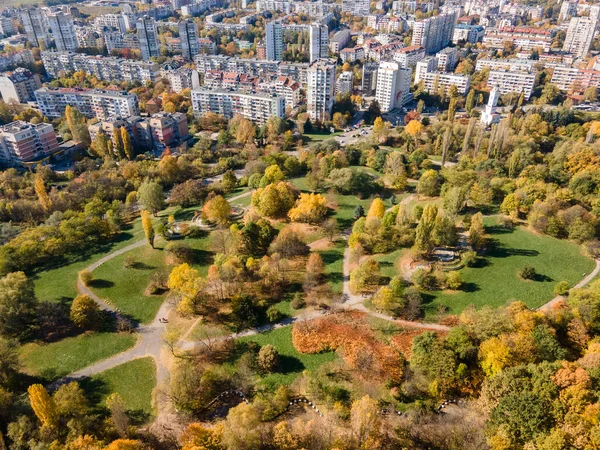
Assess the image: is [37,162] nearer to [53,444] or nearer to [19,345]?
[19,345]

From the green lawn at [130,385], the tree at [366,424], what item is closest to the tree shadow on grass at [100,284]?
the green lawn at [130,385]

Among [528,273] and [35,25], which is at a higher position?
[35,25]

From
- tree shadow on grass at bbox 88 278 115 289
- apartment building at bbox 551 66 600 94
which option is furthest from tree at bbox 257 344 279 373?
apartment building at bbox 551 66 600 94

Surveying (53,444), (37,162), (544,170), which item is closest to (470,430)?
(53,444)

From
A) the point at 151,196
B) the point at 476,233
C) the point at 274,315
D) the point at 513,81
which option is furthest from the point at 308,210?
the point at 513,81

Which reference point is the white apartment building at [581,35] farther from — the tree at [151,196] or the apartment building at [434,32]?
the tree at [151,196]

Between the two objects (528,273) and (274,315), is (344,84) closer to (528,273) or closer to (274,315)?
(528,273)
